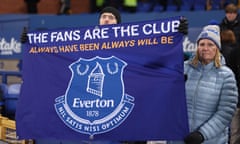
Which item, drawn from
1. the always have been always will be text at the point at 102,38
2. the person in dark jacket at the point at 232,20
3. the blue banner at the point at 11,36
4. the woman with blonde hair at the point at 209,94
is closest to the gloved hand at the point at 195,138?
the woman with blonde hair at the point at 209,94

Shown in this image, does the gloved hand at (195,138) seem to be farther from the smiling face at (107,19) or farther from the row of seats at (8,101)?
the row of seats at (8,101)

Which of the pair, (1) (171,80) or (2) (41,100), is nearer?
(1) (171,80)

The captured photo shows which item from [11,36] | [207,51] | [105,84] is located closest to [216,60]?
[207,51]

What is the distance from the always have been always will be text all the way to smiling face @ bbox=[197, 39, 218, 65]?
223 millimetres

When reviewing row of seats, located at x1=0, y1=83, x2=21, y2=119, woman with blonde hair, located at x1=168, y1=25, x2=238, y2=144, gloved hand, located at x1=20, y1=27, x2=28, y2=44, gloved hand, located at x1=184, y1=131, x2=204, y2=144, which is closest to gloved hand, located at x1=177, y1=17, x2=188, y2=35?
woman with blonde hair, located at x1=168, y1=25, x2=238, y2=144

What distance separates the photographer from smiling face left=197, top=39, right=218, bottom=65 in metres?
3.71

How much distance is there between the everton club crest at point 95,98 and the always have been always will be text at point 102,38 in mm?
122

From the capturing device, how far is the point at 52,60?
4.26 meters

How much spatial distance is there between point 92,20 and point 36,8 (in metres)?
3.27

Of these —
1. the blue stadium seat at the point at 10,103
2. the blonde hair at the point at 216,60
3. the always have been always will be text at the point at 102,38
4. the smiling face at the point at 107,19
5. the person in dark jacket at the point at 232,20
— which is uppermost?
the person in dark jacket at the point at 232,20

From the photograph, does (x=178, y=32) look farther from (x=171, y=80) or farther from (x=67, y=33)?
(x=67, y=33)

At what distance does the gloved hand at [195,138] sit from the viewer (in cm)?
359

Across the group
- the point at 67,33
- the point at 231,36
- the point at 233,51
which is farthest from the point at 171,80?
the point at 231,36

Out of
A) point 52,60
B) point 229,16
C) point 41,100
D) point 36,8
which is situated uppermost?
point 36,8
